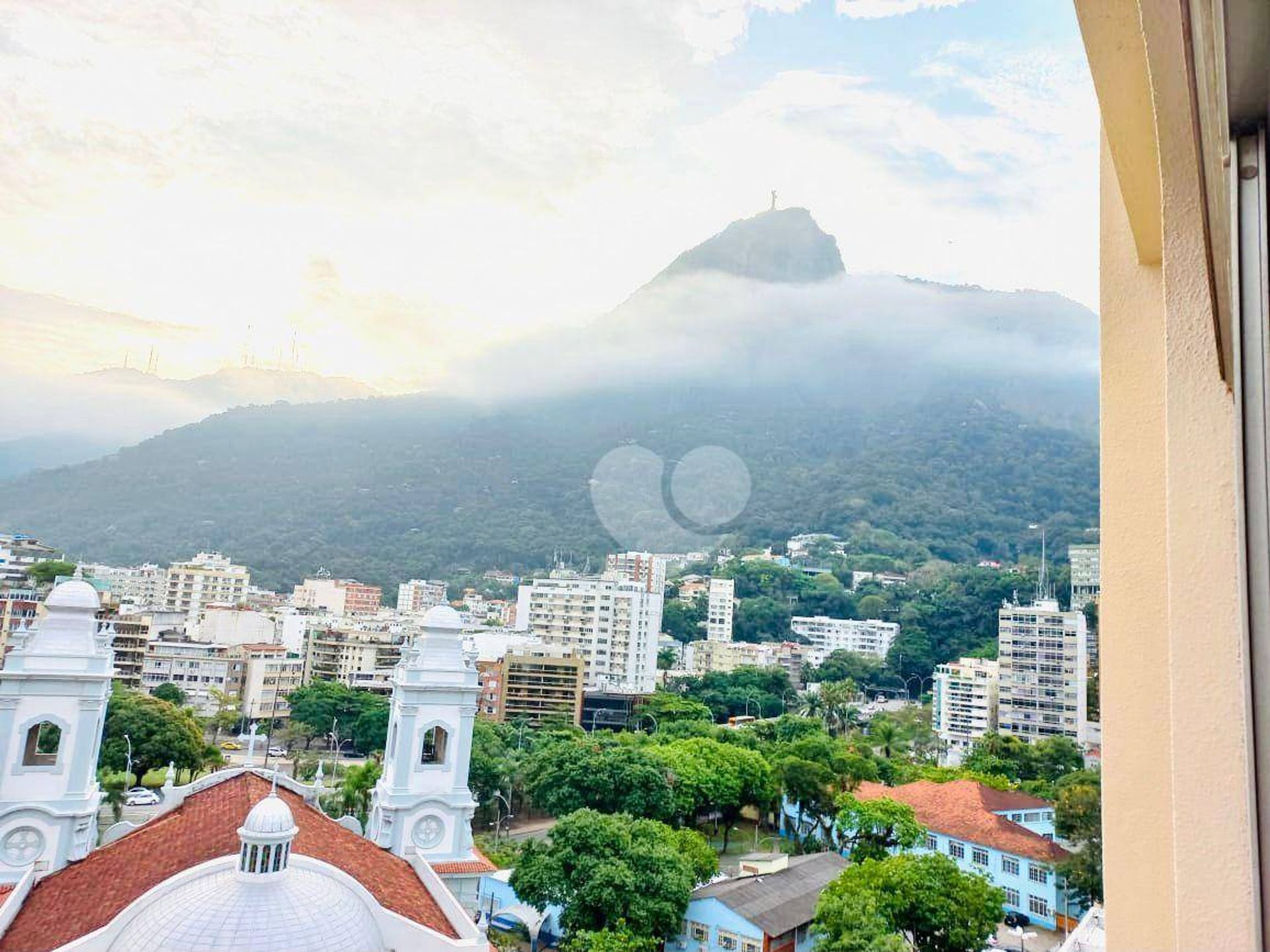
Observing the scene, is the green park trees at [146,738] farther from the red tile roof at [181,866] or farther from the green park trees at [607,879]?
the red tile roof at [181,866]

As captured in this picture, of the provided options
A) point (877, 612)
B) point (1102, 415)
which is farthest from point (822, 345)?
point (1102, 415)

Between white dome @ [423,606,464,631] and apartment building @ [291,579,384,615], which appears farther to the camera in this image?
apartment building @ [291,579,384,615]

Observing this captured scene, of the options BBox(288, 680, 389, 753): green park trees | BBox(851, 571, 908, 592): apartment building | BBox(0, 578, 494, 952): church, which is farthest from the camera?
BBox(851, 571, 908, 592): apartment building

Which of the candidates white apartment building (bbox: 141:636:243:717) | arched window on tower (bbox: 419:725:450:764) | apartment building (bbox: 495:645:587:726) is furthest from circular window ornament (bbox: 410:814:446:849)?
white apartment building (bbox: 141:636:243:717)

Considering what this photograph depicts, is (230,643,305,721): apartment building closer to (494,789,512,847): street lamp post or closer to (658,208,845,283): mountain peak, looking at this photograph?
(494,789,512,847): street lamp post

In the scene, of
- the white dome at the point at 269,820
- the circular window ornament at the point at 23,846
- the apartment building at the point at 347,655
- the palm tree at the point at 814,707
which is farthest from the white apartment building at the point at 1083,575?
the circular window ornament at the point at 23,846

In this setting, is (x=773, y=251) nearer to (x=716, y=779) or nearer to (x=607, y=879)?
(x=716, y=779)

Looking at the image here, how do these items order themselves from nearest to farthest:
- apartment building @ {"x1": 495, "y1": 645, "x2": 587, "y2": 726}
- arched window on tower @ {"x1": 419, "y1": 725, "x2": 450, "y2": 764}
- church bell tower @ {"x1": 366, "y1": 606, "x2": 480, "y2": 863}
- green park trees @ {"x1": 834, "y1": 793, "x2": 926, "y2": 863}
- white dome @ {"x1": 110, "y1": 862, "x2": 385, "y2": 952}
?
white dome @ {"x1": 110, "y1": 862, "x2": 385, "y2": 952} < church bell tower @ {"x1": 366, "y1": 606, "x2": 480, "y2": 863} < arched window on tower @ {"x1": 419, "y1": 725, "x2": 450, "y2": 764} < green park trees @ {"x1": 834, "y1": 793, "x2": 926, "y2": 863} < apartment building @ {"x1": 495, "y1": 645, "x2": 587, "y2": 726}
